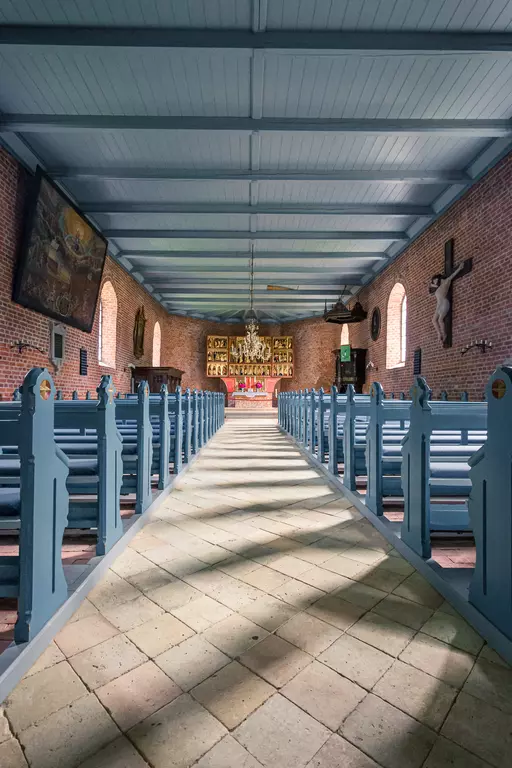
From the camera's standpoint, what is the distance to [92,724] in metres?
1.10

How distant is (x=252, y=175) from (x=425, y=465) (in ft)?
19.6

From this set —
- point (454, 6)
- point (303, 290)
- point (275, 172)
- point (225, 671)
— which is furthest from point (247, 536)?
point (303, 290)

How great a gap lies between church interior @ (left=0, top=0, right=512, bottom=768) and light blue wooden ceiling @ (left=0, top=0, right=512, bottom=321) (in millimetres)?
33

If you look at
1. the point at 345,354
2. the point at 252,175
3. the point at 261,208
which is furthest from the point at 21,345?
the point at 345,354

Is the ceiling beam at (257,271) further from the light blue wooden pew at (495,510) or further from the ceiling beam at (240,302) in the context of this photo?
the light blue wooden pew at (495,510)

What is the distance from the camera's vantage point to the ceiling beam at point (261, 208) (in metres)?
7.73

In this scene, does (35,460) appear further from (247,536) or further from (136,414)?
(247,536)

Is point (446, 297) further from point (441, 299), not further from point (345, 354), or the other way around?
point (345, 354)

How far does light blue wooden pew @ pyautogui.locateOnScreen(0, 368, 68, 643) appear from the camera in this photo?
1.37 metres

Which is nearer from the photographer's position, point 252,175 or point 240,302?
point 252,175

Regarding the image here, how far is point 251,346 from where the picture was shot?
51.4 feet

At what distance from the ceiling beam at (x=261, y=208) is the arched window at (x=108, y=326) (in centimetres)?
262

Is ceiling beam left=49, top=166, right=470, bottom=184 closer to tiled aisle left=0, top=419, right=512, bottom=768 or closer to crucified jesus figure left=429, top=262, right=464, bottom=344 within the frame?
crucified jesus figure left=429, top=262, right=464, bottom=344

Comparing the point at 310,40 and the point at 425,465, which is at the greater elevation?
the point at 310,40
